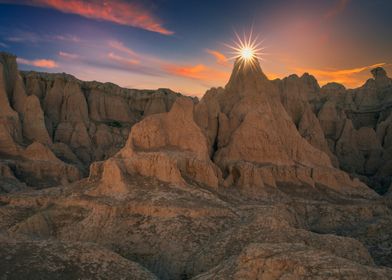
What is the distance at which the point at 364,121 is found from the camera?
12369 centimetres

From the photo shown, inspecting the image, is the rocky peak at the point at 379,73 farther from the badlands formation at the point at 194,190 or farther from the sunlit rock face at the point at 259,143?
the sunlit rock face at the point at 259,143

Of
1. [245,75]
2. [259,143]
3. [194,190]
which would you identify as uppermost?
[245,75]

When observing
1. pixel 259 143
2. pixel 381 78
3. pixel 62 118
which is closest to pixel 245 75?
pixel 259 143

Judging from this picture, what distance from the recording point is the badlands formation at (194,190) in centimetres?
3219

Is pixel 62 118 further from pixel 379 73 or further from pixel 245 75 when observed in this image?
pixel 379 73

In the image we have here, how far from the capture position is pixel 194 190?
5053 centimetres

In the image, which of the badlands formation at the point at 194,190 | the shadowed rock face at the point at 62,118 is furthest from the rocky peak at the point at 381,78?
the shadowed rock face at the point at 62,118

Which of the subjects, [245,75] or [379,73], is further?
[379,73]

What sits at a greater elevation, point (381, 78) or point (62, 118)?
point (381, 78)

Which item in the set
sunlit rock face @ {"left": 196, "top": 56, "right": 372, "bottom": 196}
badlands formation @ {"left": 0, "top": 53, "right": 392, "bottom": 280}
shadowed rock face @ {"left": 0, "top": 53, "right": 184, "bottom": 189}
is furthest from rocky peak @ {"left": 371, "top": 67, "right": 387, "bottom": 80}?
sunlit rock face @ {"left": 196, "top": 56, "right": 372, "bottom": 196}

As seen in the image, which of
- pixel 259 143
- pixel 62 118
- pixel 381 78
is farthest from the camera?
pixel 381 78

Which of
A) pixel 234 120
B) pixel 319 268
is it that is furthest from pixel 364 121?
pixel 319 268

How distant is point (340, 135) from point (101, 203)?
2654 inches

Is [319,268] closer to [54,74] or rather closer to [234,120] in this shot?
[234,120]
